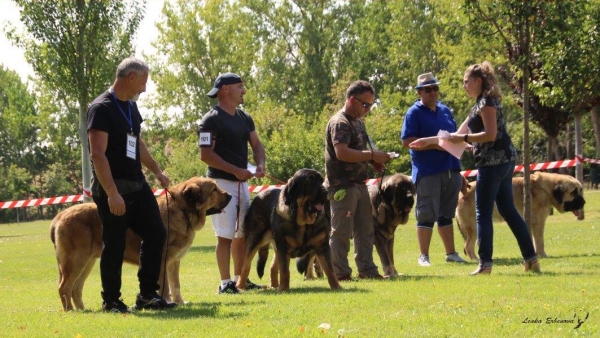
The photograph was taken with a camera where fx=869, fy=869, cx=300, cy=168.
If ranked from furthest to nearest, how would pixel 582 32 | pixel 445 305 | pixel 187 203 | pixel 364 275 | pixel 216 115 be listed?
pixel 582 32 → pixel 364 275 → pixel 216 115 → pixel 187 203 → pixel 445 305

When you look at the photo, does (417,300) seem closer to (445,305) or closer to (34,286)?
(445,305)

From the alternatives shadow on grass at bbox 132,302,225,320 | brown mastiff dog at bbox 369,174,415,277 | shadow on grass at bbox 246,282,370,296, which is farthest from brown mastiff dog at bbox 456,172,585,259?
shadow on grass at bbox 132,302,225,320

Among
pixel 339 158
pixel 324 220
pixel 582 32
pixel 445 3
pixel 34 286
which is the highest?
pixel 445 3

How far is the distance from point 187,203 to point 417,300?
7.57 feet

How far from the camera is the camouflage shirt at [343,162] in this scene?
8969 mm

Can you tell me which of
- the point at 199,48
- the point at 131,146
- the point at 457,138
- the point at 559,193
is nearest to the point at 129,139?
the point at 131,146

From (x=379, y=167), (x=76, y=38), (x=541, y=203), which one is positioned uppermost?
(x=76, y=38)

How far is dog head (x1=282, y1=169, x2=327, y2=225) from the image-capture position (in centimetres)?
812

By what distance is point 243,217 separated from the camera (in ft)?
29.3

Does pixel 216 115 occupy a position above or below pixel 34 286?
above

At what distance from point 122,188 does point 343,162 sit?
9.30 ft

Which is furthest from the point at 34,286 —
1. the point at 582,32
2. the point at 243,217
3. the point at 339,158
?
the point at 582,32

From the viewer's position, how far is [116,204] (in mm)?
6719

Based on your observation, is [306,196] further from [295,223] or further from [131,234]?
[131,234]
